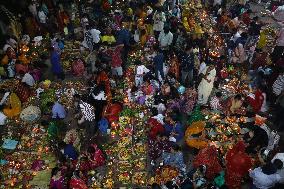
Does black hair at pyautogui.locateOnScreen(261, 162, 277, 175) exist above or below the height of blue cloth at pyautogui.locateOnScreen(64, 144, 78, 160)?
above

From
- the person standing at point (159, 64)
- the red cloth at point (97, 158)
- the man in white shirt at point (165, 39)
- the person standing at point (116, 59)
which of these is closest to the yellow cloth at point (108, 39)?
the person standing at point (116, 59)

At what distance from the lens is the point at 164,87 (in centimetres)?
1278

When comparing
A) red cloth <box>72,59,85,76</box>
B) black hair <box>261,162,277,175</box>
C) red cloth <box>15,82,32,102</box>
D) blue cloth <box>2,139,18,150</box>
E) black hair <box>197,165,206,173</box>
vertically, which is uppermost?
red cloth <box>72,59,85,76</box>

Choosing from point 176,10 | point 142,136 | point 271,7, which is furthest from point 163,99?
point 271,7

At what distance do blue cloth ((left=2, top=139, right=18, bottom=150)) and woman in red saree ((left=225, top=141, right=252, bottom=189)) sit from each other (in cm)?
676

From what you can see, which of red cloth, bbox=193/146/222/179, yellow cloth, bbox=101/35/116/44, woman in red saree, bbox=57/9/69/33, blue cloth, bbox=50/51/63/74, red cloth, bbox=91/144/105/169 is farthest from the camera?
woman in red saree, bbox=57/9/69/33

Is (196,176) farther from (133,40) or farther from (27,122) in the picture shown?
(133,40)

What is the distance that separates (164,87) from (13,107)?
17.1ft

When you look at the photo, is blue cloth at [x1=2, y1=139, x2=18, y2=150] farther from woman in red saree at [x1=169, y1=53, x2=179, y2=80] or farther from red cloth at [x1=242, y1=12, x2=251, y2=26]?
red cloth at [x1=242, y1=12, x2=251, y2=26]

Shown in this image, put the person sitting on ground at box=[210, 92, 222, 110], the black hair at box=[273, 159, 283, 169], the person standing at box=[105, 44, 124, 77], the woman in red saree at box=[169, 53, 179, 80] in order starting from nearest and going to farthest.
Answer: the black hair at box=[273, 159, 283, 169] < the person sitting on ground at box=[210, 92, 222, 110] < the woman in red saree at box=[169, 53, 179, 80] < the person standing at box=[105, 44, 124, 77]

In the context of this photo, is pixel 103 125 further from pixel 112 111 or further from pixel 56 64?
pixel 56 64

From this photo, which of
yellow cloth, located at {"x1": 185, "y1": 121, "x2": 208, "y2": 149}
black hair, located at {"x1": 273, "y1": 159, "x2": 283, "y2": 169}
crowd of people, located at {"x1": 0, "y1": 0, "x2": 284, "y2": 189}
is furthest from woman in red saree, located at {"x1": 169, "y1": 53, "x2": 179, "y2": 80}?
black hair, located at {"x1": 273, "y1": 159, "x2": 283, "y2": 169}

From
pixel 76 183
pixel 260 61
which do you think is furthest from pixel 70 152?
pixel 260 61

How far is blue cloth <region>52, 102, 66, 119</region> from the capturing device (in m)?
12.3
